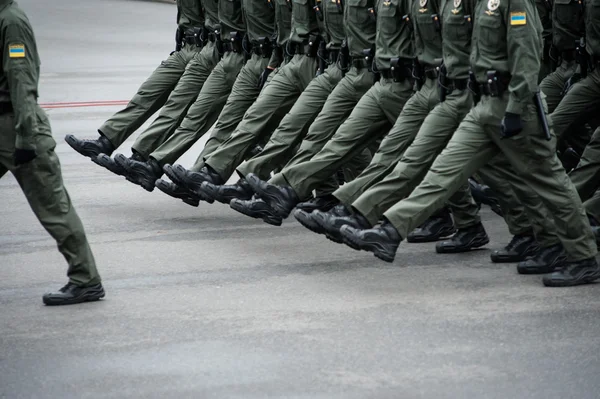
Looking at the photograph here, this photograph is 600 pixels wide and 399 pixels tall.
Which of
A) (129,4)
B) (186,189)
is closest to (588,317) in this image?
(186,189)

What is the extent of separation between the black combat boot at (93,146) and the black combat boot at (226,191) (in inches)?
76.1

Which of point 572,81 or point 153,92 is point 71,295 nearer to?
point 572,81

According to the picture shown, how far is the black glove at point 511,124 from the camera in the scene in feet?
26.8

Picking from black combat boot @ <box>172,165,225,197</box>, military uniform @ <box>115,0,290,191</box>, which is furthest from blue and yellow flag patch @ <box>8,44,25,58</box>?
military uniform @ <box>115,0,290,191</box>

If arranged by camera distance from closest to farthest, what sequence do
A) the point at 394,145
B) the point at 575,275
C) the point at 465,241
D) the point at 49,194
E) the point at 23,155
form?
the point at 23,155, the point at 49,194, the point at 575,275, the point at 394,145, the point at 465,241

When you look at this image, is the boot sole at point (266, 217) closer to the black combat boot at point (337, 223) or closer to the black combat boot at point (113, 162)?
the black combat boot at point (337, 223)

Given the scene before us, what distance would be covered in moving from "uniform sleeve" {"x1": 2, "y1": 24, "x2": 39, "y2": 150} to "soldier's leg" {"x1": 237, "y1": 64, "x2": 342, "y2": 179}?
2905 millimetres

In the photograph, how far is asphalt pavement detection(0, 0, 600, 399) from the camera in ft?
21.3

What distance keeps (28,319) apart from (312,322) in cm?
161

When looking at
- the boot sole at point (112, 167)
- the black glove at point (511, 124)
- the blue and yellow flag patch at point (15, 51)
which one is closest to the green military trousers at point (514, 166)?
the black glove at point (511, 124)

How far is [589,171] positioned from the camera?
9.59 metres

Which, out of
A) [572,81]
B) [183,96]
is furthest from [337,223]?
[183,96]

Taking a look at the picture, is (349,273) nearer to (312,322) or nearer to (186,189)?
(312,322)

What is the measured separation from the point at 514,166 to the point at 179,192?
3487 mm
